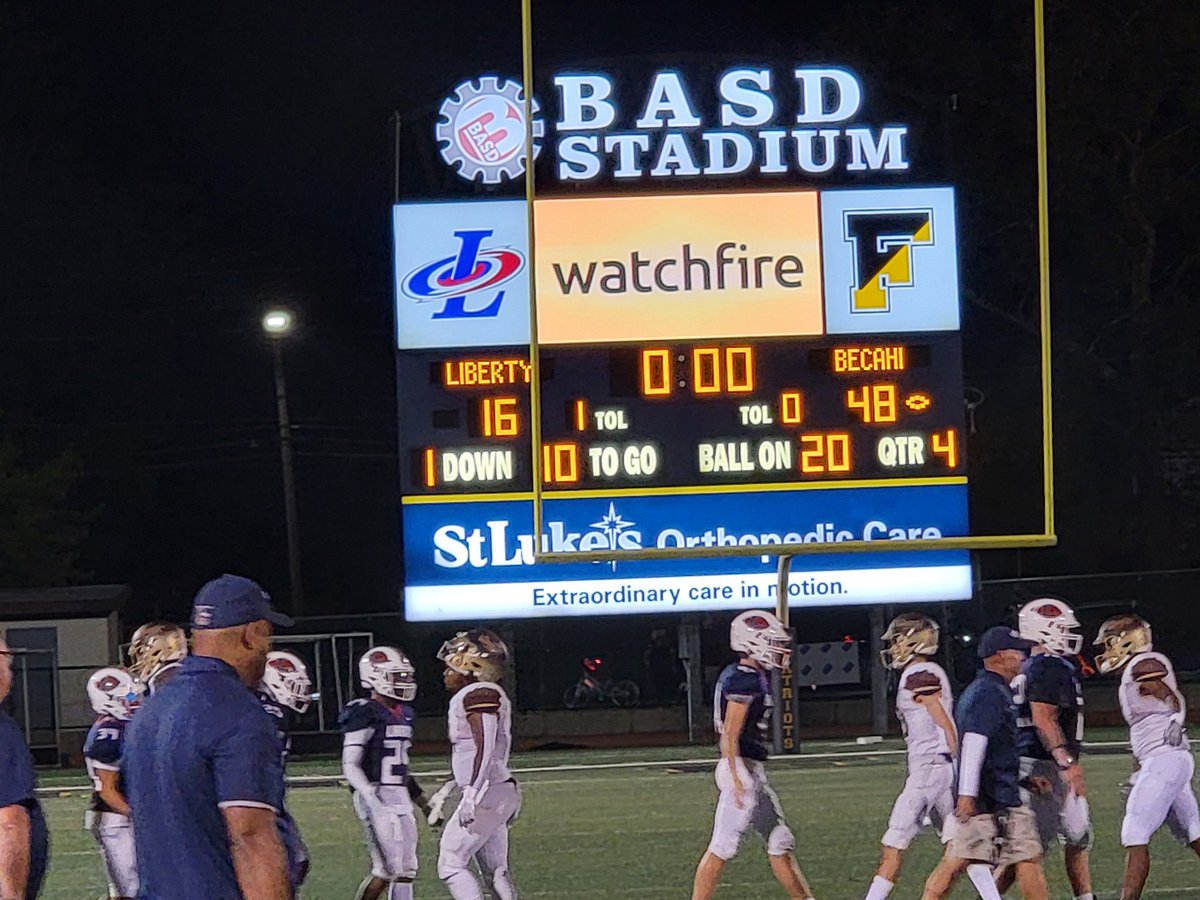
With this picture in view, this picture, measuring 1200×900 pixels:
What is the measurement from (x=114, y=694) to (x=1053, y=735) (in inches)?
152

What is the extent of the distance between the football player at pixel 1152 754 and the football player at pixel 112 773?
13.7 feet

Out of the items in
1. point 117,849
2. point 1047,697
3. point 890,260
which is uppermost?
point 890,260

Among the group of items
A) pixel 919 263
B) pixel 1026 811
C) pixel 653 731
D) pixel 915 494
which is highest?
pixel 919 263

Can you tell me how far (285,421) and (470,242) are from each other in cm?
1279

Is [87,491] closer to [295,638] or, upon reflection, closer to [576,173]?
[295,638]

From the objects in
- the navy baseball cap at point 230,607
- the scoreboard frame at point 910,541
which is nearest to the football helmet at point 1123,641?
the scoreboard frame at point 910,541

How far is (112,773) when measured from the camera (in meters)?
8.15

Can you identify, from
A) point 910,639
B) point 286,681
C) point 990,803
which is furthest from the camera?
point 286,681

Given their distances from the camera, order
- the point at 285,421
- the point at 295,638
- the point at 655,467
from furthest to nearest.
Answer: the point at 285,421, the point at 295,638, the point at 655,467

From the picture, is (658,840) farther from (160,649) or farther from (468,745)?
(160,649)

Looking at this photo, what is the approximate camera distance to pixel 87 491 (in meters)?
36.7

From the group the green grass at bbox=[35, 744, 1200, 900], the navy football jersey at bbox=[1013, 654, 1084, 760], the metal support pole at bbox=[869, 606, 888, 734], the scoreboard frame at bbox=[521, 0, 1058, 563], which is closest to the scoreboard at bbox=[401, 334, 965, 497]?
the scoreboard frame at bbox=[521, 0, 1058, 563]

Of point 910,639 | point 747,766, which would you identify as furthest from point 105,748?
point 910,639

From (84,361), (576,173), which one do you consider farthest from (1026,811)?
(84,361)
